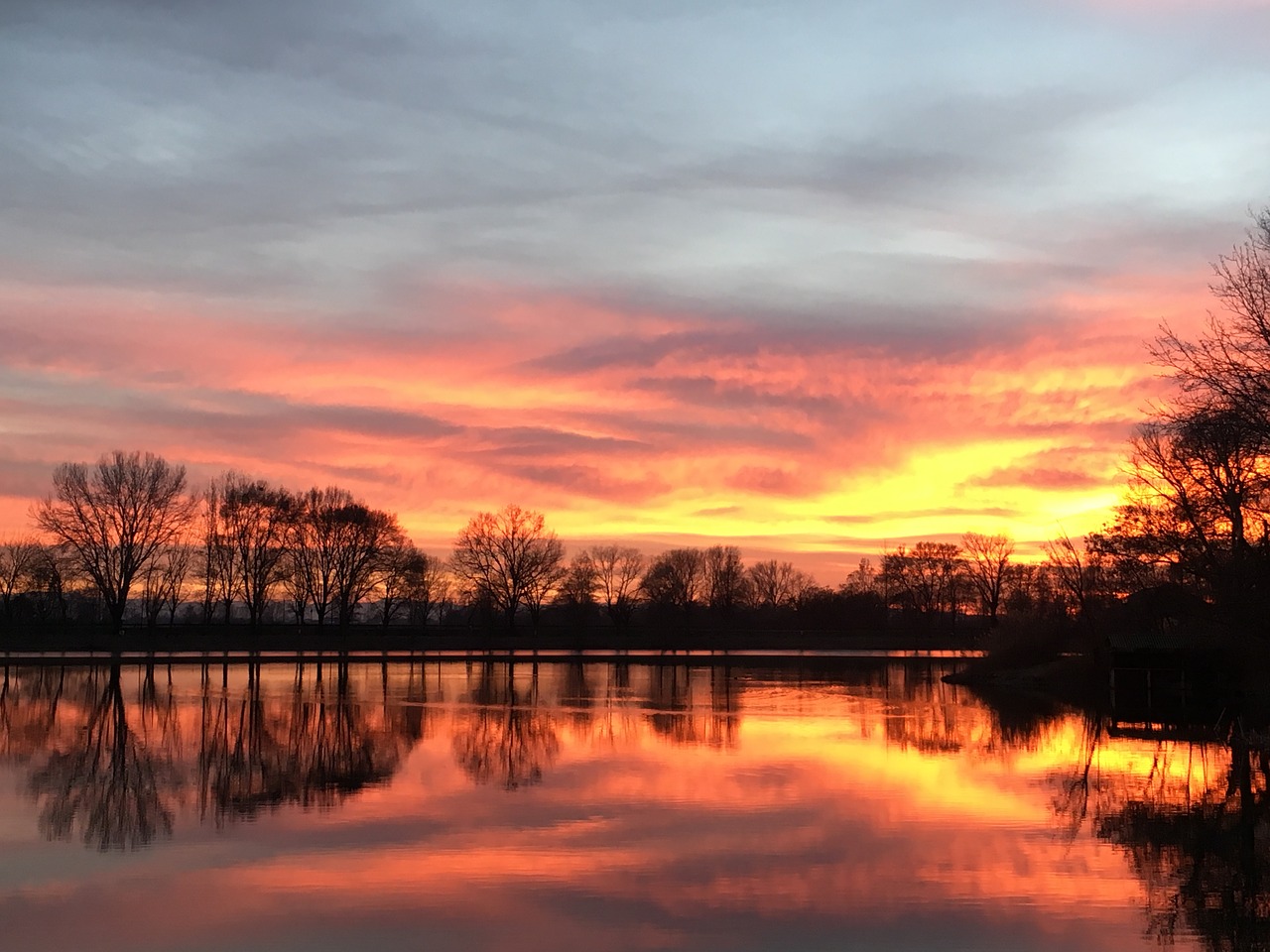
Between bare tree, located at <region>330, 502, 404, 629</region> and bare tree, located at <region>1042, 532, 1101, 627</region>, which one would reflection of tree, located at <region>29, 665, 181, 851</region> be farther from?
bare tree, located at <region>330, 502, 404, 629</region>

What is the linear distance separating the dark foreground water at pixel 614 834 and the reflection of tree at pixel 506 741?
0.17 meters

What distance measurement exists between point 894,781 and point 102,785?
13.9 m

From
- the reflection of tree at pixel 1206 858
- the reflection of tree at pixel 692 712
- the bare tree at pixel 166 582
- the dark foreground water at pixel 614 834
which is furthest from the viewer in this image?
the bare tree at pixel 166 582

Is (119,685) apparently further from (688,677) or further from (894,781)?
(894,781)

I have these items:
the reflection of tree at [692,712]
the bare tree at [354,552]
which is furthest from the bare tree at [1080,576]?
the bare tree at [354,552]

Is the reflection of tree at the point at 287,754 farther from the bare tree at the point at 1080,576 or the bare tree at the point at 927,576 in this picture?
the bare tree at the point at 927,576

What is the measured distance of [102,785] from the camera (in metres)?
21.6

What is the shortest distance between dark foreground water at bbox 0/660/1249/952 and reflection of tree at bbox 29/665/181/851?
0.10 metres

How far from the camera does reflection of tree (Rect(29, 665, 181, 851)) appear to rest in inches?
697

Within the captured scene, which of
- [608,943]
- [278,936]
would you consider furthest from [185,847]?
[608,943]

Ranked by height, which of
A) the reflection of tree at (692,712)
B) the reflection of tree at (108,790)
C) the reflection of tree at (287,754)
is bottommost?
the reflection of tree at (692,712)

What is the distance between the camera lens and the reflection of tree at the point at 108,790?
58.1 feet

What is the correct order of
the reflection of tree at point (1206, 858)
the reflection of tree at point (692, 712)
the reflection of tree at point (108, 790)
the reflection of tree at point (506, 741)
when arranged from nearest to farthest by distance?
the reflection of tree at point (1206, 858), the reflection of tree at point (108, 790), the reflection of tree at point (506, 741), the reflection of tree at point (692, 712)

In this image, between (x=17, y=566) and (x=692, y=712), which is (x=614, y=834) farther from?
(x=17, y=566)
